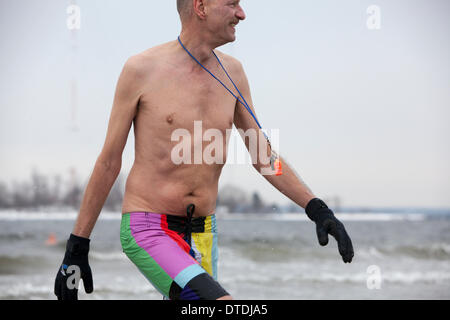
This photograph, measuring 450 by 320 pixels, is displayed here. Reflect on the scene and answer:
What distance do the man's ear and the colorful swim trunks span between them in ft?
2.53

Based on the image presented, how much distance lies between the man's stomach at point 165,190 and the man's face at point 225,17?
553mm

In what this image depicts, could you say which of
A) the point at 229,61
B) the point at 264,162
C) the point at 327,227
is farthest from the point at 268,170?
the point at 229,61

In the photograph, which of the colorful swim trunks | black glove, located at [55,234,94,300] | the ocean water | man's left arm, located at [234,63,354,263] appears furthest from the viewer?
the ocean water

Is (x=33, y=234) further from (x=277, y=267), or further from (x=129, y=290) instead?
(x=129, y=290)

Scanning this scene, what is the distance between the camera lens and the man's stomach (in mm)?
2424

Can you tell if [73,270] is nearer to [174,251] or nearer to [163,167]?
[174,251]

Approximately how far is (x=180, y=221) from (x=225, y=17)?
834 millimetres

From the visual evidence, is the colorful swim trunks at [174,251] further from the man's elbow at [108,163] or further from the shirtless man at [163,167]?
the man's elbow at [108,163]

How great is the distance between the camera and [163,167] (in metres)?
2.44

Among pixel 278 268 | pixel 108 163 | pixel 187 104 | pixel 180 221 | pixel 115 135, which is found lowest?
pixel 278 268

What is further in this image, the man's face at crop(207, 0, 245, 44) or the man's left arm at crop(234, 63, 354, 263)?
the man's left arm at crop(234, 63, 354, 263)

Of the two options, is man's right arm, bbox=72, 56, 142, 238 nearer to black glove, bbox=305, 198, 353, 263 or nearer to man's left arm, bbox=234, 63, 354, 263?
man's left arm, bbox=234, 63, 354, 263

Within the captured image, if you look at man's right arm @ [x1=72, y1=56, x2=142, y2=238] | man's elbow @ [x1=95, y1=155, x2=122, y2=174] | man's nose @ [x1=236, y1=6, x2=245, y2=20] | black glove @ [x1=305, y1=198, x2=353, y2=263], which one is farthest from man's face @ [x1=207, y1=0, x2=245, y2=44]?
black glove @ [x1=305, y1=198, x2=353, y2=263]

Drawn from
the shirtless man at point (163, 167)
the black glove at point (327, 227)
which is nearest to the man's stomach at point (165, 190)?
the shirtless man at point (163, 167)
